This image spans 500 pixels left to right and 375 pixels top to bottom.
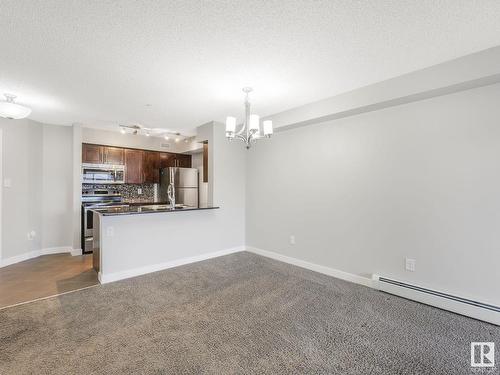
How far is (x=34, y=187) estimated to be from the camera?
445cm

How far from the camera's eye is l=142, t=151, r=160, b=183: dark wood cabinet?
230 inches

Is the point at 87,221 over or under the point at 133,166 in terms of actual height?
under

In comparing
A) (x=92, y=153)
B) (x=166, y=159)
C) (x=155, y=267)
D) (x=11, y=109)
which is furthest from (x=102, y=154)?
(x=155, y=267)

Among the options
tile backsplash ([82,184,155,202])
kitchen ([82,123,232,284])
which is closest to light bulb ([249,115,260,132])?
kitchen ([82,123,232,284])

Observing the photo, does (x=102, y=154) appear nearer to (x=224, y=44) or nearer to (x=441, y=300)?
(x=224, y=44)

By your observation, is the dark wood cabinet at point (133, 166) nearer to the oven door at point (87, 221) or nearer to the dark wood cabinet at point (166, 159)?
the dark wood cabinet at point (166, 159)

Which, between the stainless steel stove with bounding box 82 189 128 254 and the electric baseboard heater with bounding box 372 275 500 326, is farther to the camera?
the stainless steel stove with bounding box 82 189 128 254

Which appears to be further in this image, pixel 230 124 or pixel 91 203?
pixel 91 203

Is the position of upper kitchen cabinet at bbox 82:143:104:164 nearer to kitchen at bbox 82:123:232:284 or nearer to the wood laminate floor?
kitchen at bbox 82:123:232:284

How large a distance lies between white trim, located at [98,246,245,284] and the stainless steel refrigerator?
177 cm

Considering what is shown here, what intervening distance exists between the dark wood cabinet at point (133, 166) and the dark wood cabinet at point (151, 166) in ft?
0.30

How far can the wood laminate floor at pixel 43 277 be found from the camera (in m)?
2.91

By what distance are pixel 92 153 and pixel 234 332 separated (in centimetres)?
483

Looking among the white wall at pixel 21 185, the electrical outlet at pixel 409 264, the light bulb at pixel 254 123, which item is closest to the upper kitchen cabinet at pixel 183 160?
the white wall at pixel 21 185
